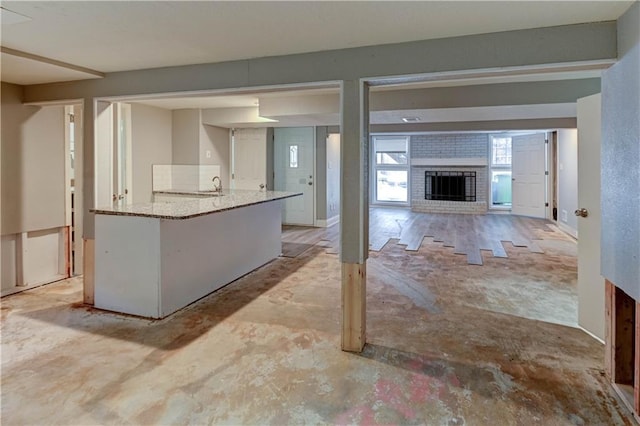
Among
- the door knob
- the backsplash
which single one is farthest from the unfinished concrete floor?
the backsplash

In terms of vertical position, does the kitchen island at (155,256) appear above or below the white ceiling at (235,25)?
below

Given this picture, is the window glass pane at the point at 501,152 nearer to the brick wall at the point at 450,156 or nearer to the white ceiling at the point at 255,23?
the brick wall at the point at 450,156

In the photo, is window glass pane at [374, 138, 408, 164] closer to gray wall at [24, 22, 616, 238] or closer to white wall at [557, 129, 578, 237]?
white wall at [557, 129, 578, 237]

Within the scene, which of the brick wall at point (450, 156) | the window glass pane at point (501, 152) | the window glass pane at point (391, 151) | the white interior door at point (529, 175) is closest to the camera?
the white interior door at point (529, 175)

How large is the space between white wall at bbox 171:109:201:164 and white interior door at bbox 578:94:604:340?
Answer: 5326 millimetres

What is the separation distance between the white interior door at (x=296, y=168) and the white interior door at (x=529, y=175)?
17.6ft

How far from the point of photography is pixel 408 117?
215 inches

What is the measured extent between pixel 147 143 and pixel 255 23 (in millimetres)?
4329

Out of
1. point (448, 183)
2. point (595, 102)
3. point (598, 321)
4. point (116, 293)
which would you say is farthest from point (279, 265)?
point (448, 183)

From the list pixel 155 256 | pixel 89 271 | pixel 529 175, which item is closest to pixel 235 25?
pixel 155 256

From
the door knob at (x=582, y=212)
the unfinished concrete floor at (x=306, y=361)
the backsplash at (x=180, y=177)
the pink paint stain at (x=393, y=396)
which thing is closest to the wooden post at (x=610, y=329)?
the unfinished concrete floor at (x=306, y=361)

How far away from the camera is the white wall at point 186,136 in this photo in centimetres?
629

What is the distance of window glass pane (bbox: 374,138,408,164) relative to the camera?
11.2 meters

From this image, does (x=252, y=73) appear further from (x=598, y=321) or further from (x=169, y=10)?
(x=598, y=321)
